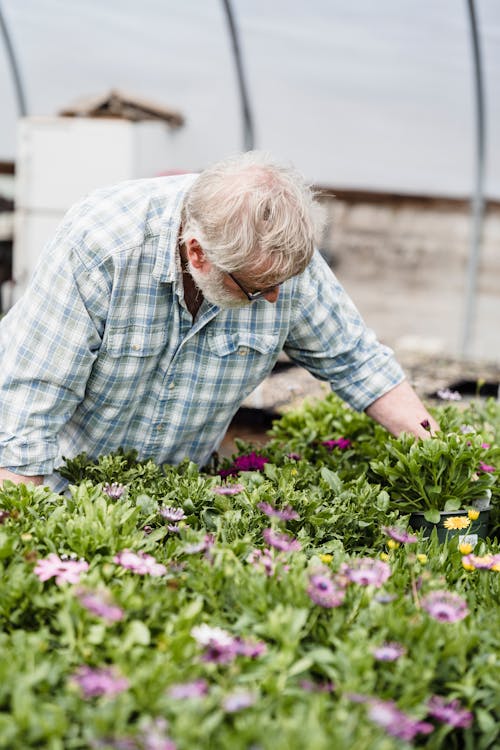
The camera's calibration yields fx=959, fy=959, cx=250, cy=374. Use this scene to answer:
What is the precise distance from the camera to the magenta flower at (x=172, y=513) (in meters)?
1.94

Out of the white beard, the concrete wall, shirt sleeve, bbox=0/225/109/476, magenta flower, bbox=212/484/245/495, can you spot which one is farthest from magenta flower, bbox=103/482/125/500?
the concrete wall

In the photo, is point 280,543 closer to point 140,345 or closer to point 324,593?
point 324,593

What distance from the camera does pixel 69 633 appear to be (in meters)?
1.46

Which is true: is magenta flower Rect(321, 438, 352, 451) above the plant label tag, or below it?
above

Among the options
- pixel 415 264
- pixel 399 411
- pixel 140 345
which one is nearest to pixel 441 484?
pixel 399 411

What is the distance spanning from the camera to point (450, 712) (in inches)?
55.0

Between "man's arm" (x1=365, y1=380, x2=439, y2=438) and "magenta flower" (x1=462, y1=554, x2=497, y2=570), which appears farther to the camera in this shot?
"man's arm" (x1=365, y1=380, x2=439, y2=438)

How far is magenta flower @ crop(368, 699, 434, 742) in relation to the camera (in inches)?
47.8

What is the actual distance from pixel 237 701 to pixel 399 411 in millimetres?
1434

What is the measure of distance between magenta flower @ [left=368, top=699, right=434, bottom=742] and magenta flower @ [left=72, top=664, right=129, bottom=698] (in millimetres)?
333

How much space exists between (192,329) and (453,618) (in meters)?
1.11

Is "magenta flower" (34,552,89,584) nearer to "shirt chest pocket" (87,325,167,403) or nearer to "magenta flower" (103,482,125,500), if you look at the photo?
"magenta flower" (103,482,125,500)

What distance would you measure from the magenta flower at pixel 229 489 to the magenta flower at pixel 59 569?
494 millimetres

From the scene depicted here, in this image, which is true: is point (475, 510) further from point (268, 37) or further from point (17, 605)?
point (268, 37)
